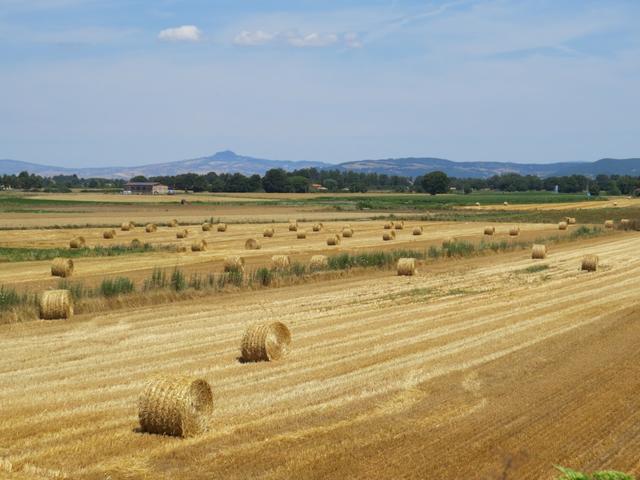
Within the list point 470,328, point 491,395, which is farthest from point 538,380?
point 470,328

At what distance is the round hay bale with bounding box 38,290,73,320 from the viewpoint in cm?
2178

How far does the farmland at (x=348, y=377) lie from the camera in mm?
10977

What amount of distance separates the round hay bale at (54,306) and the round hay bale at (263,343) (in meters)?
6.74

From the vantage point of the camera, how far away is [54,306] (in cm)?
2180

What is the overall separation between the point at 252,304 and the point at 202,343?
618cm

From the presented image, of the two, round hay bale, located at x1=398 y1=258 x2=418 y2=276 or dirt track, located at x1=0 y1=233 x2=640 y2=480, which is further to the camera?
round hay bale, located at x1=398 y1=258 x2=418 y2=276

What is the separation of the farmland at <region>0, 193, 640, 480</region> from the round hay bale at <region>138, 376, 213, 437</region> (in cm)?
17

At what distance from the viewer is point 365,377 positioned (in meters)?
15.4

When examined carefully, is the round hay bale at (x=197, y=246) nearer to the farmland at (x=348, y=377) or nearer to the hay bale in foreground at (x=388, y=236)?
the farmland at (x=348, y=377)

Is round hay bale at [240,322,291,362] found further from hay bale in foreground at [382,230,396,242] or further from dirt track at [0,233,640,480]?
hay bale in foreground at [382,230,396,242]

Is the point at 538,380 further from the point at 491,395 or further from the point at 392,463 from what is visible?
the point at 392,463

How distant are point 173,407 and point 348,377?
443cm

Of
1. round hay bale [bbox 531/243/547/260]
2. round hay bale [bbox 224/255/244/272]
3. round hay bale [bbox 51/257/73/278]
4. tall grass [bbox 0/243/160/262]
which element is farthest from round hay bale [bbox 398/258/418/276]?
tall grass [bbox 0/243/160/262]

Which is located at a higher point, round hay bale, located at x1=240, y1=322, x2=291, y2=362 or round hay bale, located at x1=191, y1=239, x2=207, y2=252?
round hay bale, located at x1=240, y1=322, x2=291, y2=362
